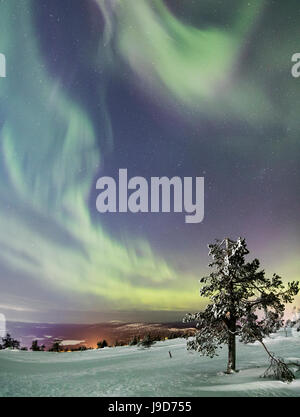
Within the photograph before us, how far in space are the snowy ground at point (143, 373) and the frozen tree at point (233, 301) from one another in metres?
1.15

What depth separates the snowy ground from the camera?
1174 cm

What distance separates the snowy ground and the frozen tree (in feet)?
3.77

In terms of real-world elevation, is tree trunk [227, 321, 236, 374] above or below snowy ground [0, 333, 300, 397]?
above

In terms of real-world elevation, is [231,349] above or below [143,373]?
above

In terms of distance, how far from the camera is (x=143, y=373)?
14.5 metres

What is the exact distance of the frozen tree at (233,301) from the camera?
12375mm

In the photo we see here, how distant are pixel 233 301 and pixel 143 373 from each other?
4.68m

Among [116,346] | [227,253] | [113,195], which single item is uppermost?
[113,195]

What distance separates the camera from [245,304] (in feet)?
40.9

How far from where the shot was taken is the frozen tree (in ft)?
40.6

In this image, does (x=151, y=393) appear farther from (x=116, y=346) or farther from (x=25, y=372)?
(x=116, y=346)

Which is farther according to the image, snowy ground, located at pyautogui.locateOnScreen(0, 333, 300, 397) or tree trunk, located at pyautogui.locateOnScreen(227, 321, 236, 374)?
tree trunk, located at pyautogui.locateOnScreen(227, 321, 236, 374)
